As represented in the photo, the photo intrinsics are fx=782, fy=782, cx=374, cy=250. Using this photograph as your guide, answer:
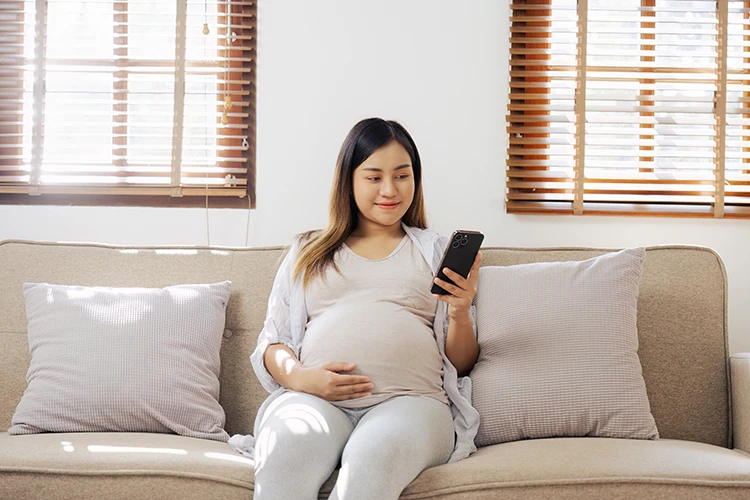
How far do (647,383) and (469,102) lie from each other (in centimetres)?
106

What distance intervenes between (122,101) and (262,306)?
3.14 ft

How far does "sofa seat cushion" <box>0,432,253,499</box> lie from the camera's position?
1.52 metres

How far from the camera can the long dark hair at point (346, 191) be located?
198cm

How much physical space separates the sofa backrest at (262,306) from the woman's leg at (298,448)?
456mm

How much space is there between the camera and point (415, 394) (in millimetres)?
1747

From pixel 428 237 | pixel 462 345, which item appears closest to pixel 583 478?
pixel 462 345

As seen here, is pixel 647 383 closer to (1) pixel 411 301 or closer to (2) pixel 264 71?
(1) pixel 411 301

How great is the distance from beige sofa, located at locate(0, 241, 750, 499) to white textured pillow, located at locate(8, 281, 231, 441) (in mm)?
66

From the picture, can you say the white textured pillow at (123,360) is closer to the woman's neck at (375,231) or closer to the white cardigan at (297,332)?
the white cardigan at (297,332)

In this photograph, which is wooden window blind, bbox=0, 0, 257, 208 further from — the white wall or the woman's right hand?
the woman's right hand

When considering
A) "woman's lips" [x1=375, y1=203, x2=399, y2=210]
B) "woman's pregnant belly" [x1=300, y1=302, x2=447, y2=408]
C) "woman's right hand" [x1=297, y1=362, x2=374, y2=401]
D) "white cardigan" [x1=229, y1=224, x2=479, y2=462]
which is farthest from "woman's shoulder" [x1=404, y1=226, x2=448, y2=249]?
"woman's right hand" [x1=297, y1=362, x2=374, y2=401]

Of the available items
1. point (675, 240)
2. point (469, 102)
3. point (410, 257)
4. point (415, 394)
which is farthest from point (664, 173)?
point (415, 394)

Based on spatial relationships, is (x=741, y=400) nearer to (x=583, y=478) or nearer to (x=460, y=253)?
(x=583, y=478)

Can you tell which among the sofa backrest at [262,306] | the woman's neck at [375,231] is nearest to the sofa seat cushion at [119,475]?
the sofa backrest at [262,306]
